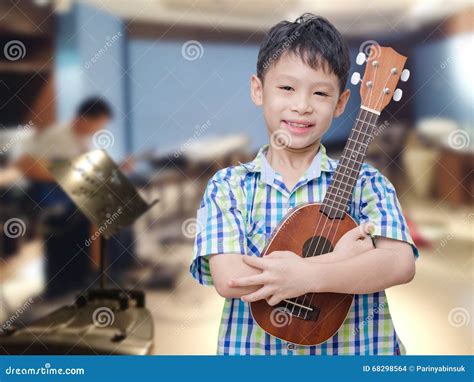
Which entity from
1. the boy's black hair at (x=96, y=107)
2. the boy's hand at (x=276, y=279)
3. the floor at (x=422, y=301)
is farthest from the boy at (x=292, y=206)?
the boy's black hair at (x=96, y=107)

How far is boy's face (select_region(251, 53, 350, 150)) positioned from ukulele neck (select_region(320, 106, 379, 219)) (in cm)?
9

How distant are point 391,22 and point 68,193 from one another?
1267mm

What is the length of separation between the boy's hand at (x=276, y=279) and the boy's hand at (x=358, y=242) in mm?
122

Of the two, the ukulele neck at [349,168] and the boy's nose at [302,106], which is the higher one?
the boy's nose at [302,106]

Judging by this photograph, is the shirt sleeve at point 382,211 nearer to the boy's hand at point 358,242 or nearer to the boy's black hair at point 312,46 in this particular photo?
the boy's hand at point 358,242

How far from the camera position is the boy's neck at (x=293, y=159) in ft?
6.91

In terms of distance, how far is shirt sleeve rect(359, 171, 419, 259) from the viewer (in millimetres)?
1980

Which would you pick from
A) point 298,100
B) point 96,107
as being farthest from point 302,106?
point 96,107

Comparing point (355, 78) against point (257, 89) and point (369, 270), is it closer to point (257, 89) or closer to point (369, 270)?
point (257, 89)

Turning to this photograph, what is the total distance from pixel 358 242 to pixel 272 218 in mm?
256

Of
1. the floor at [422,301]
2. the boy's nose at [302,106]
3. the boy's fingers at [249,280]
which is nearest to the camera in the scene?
the boy's fingers at [249,280]

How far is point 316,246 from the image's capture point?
2.02 m
